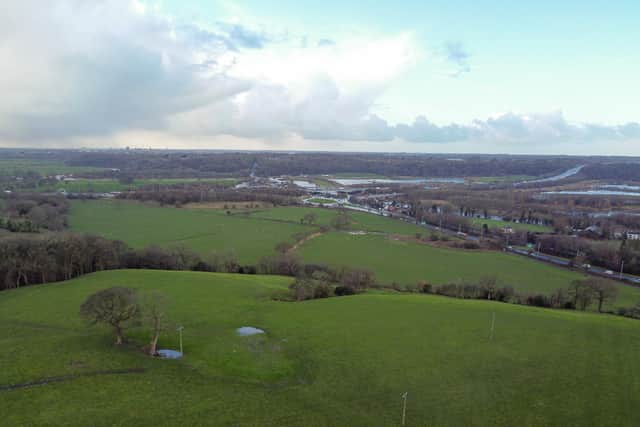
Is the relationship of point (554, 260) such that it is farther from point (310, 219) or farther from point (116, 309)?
point (116, 309)

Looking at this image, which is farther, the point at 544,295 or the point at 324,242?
the point at 324,242

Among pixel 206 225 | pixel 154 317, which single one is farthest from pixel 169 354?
pixel 206 225

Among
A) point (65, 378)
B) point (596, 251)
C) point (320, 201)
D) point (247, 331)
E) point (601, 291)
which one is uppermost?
point (320, 201)

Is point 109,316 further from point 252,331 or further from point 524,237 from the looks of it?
point 524,237

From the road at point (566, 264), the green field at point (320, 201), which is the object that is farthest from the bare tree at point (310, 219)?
the road at point (566, 264)

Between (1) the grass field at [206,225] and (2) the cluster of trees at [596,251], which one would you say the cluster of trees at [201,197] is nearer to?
(1) the grass field at [206,225]

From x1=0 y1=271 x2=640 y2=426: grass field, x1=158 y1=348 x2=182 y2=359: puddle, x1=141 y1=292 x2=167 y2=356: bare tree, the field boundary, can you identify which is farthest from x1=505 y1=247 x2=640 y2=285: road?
the field boundary

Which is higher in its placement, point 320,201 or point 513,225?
point 320,201
